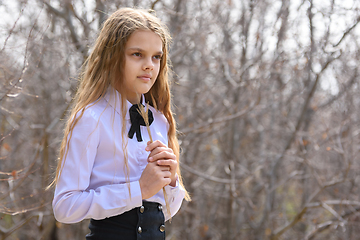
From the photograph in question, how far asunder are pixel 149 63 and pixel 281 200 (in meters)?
5.87

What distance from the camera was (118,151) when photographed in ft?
4.86

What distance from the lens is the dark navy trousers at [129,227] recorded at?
1.48 m

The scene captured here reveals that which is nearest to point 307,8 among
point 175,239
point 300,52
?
point 300,52

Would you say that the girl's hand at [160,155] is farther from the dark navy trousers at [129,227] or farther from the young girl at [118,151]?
the dark navy trousers at [129,227]

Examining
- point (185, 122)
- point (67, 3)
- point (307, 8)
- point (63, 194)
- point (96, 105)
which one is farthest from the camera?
point (185, 122)

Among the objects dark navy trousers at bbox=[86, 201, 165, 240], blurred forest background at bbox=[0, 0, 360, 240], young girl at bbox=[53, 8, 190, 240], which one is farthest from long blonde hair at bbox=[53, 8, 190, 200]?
blurred forest background at bbox=[0, 0, 360, 240]

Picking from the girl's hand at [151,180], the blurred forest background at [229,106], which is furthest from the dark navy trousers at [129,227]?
the blurred forest background at [229,106]

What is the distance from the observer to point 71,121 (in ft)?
4.80

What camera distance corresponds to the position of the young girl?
138cm

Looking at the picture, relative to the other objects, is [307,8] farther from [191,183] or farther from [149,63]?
[149,63]

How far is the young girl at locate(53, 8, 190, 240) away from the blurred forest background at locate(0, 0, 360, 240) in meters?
1.97

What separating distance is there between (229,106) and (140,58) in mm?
3452

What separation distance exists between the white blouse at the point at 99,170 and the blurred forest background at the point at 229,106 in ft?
7.14

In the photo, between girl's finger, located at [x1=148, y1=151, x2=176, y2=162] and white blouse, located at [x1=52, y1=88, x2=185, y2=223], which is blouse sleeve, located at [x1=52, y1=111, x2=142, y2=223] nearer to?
white blouse, located at [x1=52, y1=88, x2=185, y2=223]
